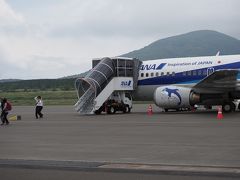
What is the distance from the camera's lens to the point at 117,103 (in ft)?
111

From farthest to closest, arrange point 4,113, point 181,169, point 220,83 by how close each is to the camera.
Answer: point 220,83
point 4,113
point 181,169

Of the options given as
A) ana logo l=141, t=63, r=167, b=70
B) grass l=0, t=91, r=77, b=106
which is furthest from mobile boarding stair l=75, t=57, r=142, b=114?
grass l=0, t=91, r=77, b=106

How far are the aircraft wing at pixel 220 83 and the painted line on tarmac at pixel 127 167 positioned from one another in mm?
17248

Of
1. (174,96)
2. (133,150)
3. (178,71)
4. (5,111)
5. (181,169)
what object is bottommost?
(181,169)

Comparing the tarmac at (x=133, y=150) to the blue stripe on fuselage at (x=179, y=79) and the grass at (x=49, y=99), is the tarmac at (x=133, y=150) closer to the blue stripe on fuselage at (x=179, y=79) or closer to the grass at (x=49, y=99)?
the blue stripe on fuselage at (x=179, y=79)

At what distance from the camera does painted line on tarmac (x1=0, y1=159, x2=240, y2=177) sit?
9836mm

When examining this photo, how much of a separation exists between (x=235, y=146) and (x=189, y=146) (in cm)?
132

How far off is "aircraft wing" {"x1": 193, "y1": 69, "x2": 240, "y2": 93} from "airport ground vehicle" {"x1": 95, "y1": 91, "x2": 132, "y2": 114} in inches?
255

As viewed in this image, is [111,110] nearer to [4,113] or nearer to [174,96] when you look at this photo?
[174,96]

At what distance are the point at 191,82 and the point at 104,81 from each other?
19.5ft

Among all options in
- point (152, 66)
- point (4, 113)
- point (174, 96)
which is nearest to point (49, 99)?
point (152, 66)

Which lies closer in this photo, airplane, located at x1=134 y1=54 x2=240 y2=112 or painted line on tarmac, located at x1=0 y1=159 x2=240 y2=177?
painted line on tarmac, located at x1=0 y1=159 x2=240 y2=177

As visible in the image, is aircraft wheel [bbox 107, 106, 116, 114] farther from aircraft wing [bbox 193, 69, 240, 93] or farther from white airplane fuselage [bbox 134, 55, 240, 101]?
aircraft wing [bbox 193, 69, 240, 93]

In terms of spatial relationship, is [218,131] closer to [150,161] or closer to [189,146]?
[189,146]
